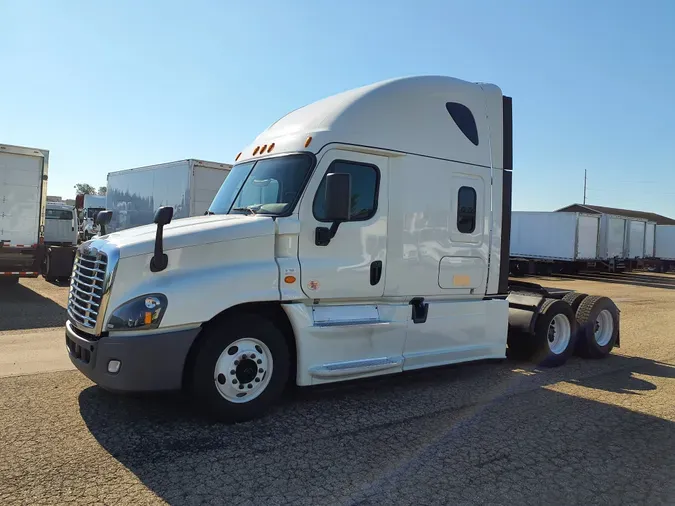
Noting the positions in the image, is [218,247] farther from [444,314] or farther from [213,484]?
[444,314]

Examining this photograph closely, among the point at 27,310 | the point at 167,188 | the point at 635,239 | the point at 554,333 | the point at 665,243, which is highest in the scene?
the point at 665,243

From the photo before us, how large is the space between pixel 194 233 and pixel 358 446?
7.66ft

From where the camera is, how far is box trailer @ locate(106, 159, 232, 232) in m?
15.6

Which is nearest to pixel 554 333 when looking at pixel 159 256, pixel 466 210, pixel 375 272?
pixel 466 210

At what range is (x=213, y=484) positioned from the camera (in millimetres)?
3891

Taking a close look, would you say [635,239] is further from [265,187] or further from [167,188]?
[265,187]

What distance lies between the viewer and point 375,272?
A: 6000 mm

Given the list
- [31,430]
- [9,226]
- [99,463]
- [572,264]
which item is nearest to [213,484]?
[99,463]

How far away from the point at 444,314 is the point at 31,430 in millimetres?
4337

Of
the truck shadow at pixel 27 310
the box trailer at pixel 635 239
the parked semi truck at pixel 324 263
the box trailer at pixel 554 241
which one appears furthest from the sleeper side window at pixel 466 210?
the box trailer at pixel 635 239

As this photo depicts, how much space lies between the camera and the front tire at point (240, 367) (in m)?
4.90

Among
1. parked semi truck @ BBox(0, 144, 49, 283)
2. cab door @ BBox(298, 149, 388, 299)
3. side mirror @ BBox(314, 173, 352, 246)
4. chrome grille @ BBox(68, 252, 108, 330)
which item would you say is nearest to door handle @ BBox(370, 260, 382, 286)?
cab door @ BBox(298, 149, 388, 299)

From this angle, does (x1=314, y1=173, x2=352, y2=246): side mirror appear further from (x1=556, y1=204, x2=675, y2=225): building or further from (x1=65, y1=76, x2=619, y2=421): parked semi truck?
(x1=556, y1=204, x2=675, y2=225): building

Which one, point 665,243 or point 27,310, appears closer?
point 27,310
